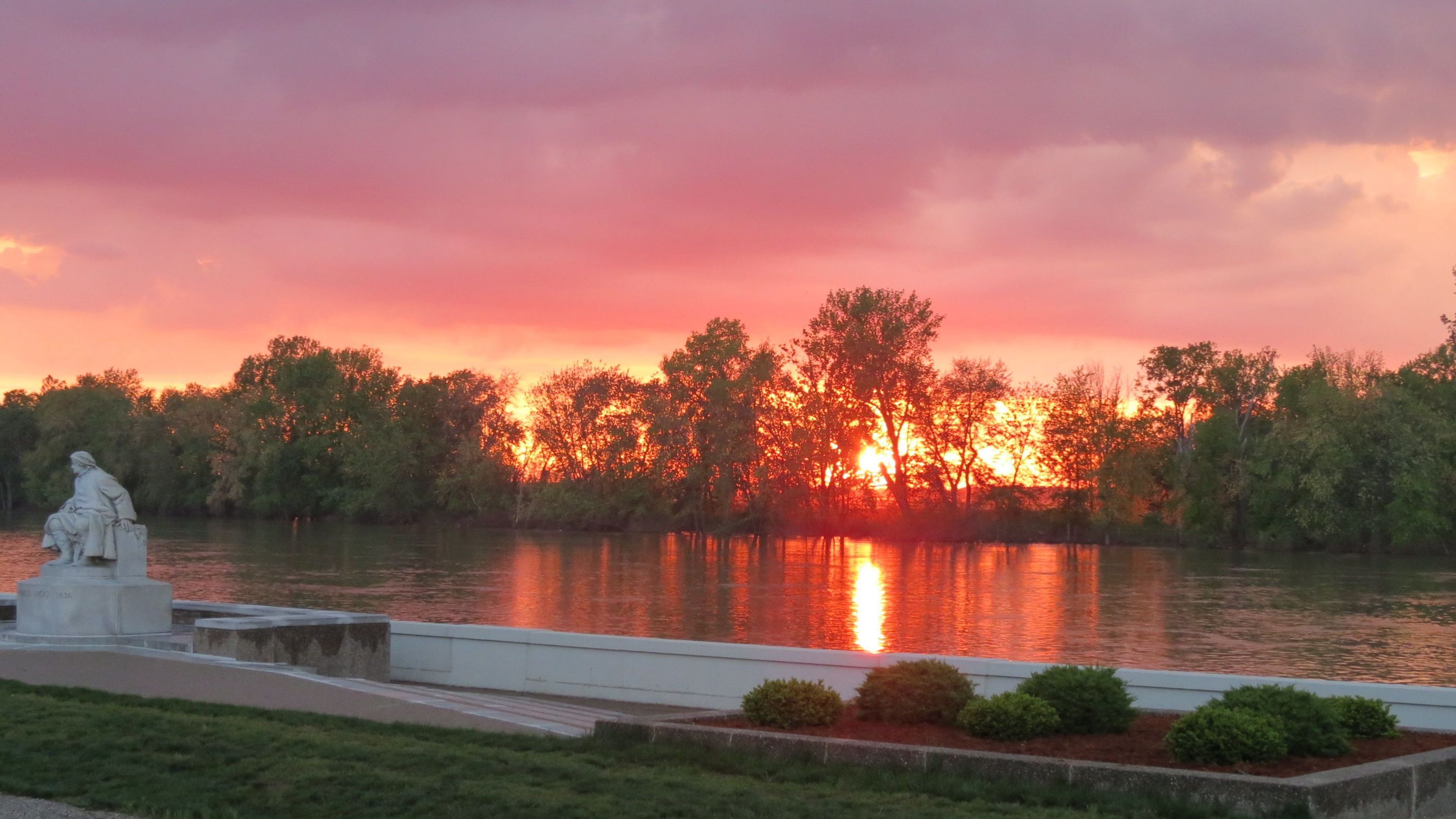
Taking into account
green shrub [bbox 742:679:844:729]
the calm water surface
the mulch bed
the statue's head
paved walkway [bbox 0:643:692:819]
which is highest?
the statue's head

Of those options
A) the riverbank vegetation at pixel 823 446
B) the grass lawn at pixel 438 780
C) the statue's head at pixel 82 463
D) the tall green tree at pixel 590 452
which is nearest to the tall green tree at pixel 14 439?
the riverbank vegetation at pixel 823 446

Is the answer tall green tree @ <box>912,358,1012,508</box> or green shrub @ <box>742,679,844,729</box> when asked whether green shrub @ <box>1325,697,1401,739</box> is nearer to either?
green shrub @ <box>742,679,844,729</box>

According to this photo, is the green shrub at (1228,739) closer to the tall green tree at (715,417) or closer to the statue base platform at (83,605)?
the statue base platform at (83,605)

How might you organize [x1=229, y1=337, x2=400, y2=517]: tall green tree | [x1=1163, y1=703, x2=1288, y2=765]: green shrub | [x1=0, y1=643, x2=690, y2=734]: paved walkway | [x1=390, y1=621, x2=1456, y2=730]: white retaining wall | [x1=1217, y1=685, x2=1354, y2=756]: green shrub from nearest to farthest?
[x1=1163, y1=703, x2=1288, y2=765]: green shrub < [x1=1217, y1=685, x2=1354, y2=756]: green shrub < [x1=0, y1=643, x2=690, y2=734]: paved walkway < [x1=390, y1=621, x2=1456, y2=730]: white retaining wall < [x1=229, y1=337, x2=400, y2=517]: tall green tree

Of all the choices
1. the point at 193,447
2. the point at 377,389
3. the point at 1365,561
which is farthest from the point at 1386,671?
the point at 193,447

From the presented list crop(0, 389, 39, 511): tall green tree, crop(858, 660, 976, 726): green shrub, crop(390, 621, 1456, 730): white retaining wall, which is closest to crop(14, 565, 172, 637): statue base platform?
crop(390, 621, 1456, 730): white retaining wall

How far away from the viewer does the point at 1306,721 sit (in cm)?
902

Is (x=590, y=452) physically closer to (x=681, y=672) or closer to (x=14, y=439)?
(x=14, y=439)

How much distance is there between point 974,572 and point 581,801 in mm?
50799

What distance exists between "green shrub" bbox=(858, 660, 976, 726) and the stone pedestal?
10.2m

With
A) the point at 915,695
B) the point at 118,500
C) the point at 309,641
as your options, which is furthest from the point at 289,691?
the point at 118,500

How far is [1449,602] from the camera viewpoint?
42969 mm

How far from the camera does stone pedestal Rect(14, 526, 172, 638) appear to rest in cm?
1639

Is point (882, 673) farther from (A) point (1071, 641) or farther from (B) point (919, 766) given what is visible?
(A) point (1071, 641)
